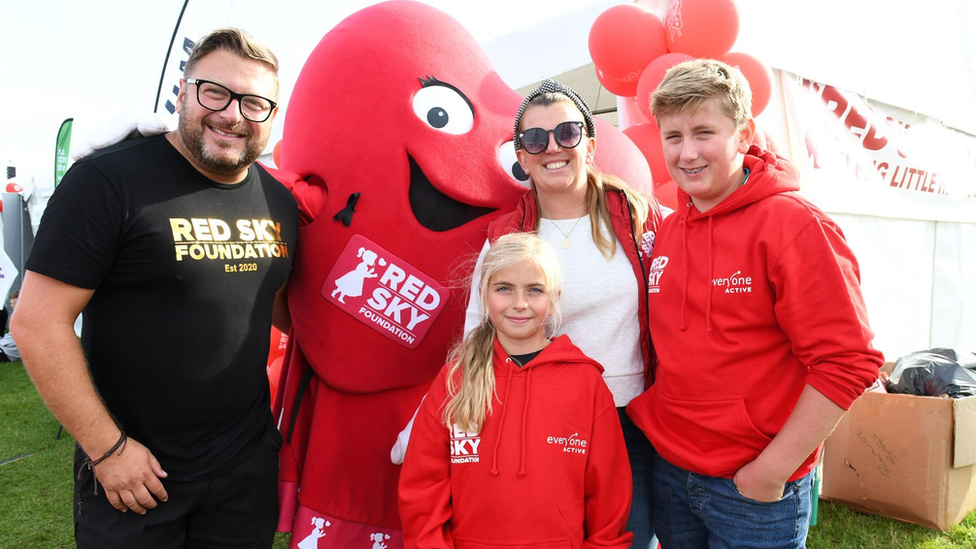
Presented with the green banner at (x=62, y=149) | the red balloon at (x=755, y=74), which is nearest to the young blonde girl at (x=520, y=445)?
the red balloon at (x=755, y=74)

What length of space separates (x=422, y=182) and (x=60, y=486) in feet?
10.8

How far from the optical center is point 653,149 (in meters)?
3.19

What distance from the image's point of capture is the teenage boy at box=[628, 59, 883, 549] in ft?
3.76

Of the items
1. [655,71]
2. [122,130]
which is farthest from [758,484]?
[655,71]

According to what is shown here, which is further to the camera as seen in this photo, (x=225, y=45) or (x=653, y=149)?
(x=653, y=149)

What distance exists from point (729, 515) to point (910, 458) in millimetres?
2144

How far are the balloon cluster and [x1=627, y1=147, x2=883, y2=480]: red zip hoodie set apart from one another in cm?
177

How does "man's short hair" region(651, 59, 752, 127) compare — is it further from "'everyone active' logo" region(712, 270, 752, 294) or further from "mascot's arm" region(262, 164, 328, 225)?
"mascot's arm" region(262, 164, 328, 225)

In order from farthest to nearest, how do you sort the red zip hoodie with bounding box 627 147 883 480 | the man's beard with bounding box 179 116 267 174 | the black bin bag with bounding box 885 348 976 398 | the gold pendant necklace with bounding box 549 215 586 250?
the black bin bag with bounding box 885 348 976 398 → the gold pendant necklace with bounding box 549 215 586 250 → the man's beard with bounding box 179 116 267 174 → the red zip hoodie with bounding box 627 147 883 480

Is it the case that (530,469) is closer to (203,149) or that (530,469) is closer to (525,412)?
(525,412)

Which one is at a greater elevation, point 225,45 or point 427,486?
point 225,45

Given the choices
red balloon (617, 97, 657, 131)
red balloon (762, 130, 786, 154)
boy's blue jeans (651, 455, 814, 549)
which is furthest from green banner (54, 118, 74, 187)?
boy's blue jeans (651, 455, 814, 549)

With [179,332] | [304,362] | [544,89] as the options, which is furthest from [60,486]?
[544,89]

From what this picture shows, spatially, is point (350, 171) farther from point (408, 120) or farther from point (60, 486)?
point (60, 486)
